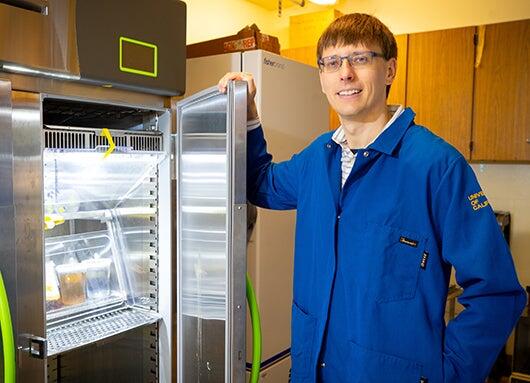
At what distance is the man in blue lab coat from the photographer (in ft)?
3.66

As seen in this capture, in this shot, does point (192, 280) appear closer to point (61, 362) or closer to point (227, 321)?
point (227, 321)

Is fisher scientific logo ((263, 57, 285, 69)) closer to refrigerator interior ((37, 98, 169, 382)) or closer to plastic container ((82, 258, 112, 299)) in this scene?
refrigerator interior ((37, 98, 169, 382))

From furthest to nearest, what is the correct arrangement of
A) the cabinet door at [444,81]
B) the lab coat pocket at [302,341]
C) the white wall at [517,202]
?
the white wall at [517,202]
the cabinet door at [444,81]
the lab coat pocket at [302,341]

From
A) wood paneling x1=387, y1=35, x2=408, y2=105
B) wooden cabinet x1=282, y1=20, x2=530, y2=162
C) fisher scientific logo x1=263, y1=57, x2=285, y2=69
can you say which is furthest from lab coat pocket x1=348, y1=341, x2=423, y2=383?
wood paneling x1=387, y1=35, x2=408, y2=105

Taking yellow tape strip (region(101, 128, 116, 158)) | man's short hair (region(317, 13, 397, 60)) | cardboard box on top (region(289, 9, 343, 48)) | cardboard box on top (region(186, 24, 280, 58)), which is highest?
cardboard box on top (region(289, 9, 343, 48))

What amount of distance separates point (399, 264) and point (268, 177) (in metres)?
0.55

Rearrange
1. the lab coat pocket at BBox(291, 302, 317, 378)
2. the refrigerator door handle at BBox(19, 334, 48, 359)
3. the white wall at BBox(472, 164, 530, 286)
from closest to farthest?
the refrigerator door handle at BBox(19, 334, 48, 359) → the lab coat pocket at BBox(291, 302, 317, 378) → the white wall at BBox(472, 164, 530, 286)

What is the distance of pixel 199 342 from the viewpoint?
1222mm

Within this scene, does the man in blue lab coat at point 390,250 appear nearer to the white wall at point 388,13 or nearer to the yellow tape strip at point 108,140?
the yellow tape strip at point 108,140

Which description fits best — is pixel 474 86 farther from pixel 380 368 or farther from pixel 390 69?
pixel 380 368

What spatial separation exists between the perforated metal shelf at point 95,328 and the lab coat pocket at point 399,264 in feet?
2.27

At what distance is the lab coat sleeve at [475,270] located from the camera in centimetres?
110

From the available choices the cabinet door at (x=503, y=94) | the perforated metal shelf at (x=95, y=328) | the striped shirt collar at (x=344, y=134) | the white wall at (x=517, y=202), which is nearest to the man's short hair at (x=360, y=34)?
the striped shirt collar at (x=344, y=134)

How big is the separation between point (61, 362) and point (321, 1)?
2.45 meters
